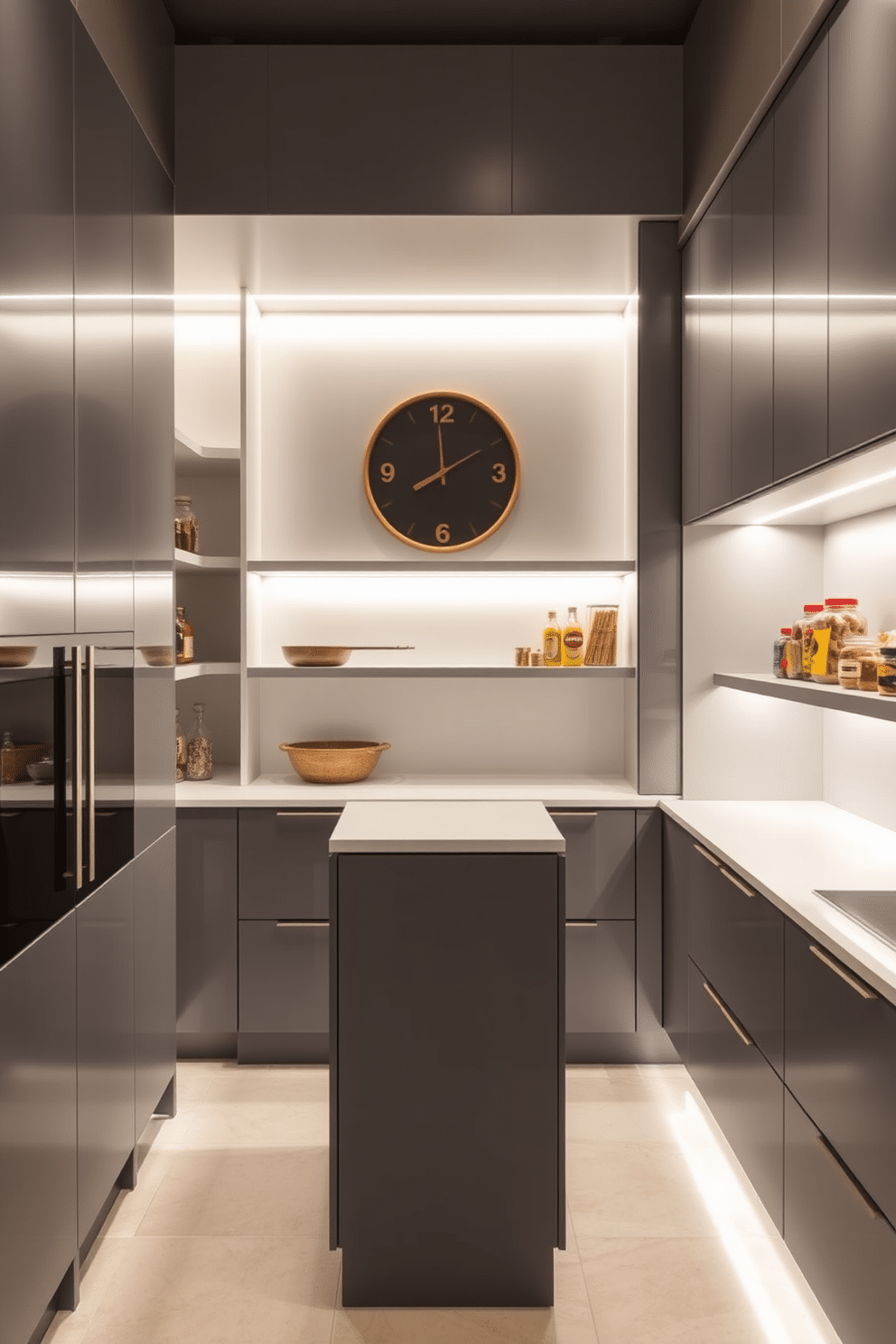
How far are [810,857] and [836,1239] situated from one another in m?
0.91

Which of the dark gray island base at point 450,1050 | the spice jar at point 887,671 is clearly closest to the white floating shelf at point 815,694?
the spice jar at point 887,671

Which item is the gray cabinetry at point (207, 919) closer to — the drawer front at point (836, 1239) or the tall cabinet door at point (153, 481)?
the tall cabinet door at point (153, 481)

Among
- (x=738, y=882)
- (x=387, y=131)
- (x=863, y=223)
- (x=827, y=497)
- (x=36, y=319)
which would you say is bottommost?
(x=738, y=882)

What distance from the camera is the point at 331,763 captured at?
352cm

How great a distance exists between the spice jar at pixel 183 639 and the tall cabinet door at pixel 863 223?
2.24m

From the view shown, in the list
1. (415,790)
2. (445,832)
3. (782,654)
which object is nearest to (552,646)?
(415,790)

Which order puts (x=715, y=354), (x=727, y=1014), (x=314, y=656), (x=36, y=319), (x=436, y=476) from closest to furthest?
(x=36, y=319)
(x=727, y=1014)
(x=715, y=354)
(x=314, y=656)
(x=436, y=476)

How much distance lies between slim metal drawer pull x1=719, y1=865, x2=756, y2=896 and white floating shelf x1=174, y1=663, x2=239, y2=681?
5.73 ft

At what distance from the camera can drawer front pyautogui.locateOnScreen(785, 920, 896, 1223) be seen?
1.60 meters

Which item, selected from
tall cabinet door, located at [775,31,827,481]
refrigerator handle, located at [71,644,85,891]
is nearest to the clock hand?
tall cabinet door, located at [775,31,827,481]

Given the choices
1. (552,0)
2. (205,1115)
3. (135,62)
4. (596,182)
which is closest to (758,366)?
Answer: (596,182)

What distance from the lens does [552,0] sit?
9.53 ft

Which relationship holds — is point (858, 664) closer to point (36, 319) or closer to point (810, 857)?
point (810, 857)

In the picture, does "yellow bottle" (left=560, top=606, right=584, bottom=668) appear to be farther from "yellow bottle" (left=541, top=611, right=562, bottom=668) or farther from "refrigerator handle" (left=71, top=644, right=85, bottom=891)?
"refrigerator handle" (left=71, top=644, right=85, bottom=891)
